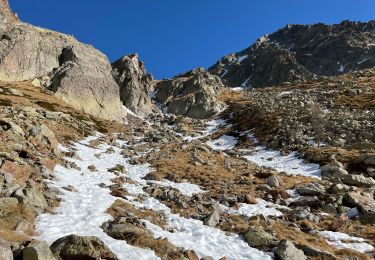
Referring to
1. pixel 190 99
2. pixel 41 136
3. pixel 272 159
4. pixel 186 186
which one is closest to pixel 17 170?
pixel 41 136

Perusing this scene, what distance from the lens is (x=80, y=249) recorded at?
13.5 meters

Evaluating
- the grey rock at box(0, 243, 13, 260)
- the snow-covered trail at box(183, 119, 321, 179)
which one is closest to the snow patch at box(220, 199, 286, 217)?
the snow-covered trail at box(183, 119, 321, 179)

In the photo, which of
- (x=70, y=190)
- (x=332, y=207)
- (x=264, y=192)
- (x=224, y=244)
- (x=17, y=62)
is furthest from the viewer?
(x=17, y=62)

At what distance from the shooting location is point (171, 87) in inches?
5054

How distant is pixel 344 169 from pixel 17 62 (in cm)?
6728

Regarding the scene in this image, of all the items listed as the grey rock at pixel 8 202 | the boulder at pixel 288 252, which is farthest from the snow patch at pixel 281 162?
the grey rock at pixel 8 202

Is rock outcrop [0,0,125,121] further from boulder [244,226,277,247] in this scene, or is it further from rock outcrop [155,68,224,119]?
boulder [244,226,277,247]

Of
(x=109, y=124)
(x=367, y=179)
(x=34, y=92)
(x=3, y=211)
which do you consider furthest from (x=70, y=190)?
(x=34, y=92)

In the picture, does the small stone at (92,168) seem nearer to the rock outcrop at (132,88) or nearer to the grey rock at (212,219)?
the grey rock at (212,219)

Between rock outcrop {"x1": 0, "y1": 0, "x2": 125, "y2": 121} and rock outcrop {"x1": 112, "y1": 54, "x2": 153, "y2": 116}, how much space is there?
8950 mm

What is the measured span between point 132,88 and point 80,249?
8601cm

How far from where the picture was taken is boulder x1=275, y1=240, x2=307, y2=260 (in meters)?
16.4

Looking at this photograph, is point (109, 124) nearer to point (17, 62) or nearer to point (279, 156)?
point (17, 62)

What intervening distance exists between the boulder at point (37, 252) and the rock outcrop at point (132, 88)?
80569mm
